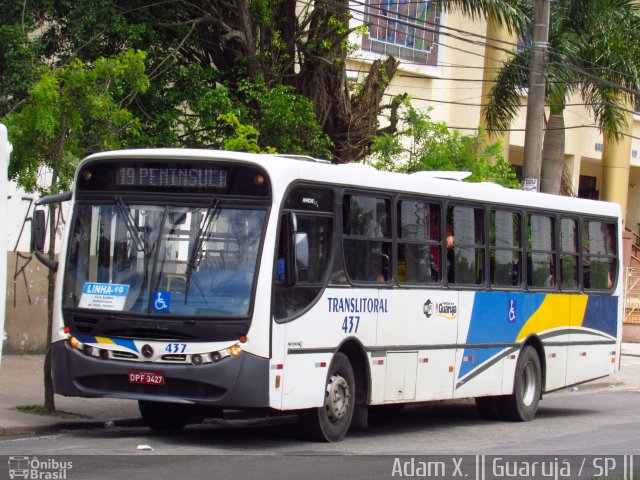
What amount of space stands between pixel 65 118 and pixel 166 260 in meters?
2.73

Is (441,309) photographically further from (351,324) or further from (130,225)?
(130,225)

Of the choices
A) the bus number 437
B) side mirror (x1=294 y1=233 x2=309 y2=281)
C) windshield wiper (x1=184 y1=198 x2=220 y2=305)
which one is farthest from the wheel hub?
windshield wiper (x1=184 y1=198 x2=220 y2=305)

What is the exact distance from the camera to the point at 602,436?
14.2 m

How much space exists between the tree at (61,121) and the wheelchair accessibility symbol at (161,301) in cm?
207

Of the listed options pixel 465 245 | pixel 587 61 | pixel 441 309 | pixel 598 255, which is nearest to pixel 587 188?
pixel 587 61

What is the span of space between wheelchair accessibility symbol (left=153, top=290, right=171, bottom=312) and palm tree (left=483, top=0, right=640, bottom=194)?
15.5 m

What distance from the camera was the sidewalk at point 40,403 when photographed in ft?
39.4

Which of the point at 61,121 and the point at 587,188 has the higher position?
the point at 587,188

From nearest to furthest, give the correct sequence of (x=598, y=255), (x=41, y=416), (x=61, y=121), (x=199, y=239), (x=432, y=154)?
(x=199, y=239) → (x=41, y=416) → (x=61, y=121) → (x=598, y=255) → (x=432, y=154)

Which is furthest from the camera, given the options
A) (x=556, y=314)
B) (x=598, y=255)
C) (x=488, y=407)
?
(x=598, y=255)

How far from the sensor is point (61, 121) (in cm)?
1277

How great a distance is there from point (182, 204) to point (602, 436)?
640cm

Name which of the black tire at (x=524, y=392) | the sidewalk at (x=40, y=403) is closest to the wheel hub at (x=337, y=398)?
the sidewalk at (x=40, y=403)

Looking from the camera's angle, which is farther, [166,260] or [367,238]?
[367,238]
